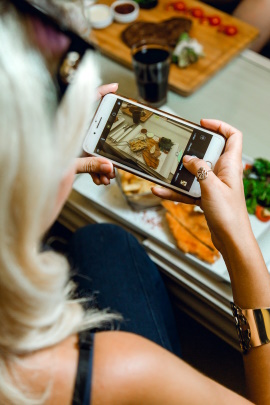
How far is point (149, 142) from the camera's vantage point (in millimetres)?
736

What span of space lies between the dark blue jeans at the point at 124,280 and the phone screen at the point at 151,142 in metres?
0.26

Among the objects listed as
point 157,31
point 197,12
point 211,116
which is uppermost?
point 197,12

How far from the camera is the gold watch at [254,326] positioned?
62cm

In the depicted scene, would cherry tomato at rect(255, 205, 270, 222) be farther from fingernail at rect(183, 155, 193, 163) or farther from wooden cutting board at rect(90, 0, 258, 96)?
wooden cutting board at rect(90, 0, 258, 96)

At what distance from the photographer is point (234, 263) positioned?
66 centimetres

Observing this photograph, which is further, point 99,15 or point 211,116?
point 99,15

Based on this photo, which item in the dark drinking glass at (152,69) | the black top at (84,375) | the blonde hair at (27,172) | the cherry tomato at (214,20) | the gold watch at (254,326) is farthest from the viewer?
the cherry tomato at (214,20)

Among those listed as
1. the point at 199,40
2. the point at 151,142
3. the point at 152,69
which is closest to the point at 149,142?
the point at 151,142

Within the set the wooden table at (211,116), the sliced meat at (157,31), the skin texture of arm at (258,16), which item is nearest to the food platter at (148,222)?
the wooden table at (211,116)

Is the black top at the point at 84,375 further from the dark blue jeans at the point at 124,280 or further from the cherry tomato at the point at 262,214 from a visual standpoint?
the cherry tomato at the point at 262,214

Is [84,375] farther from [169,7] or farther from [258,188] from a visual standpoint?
[169,7]

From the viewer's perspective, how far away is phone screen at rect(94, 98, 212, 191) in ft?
2.36

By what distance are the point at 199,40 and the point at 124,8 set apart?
0.29m

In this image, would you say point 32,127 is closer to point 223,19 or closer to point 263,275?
point 263,275
